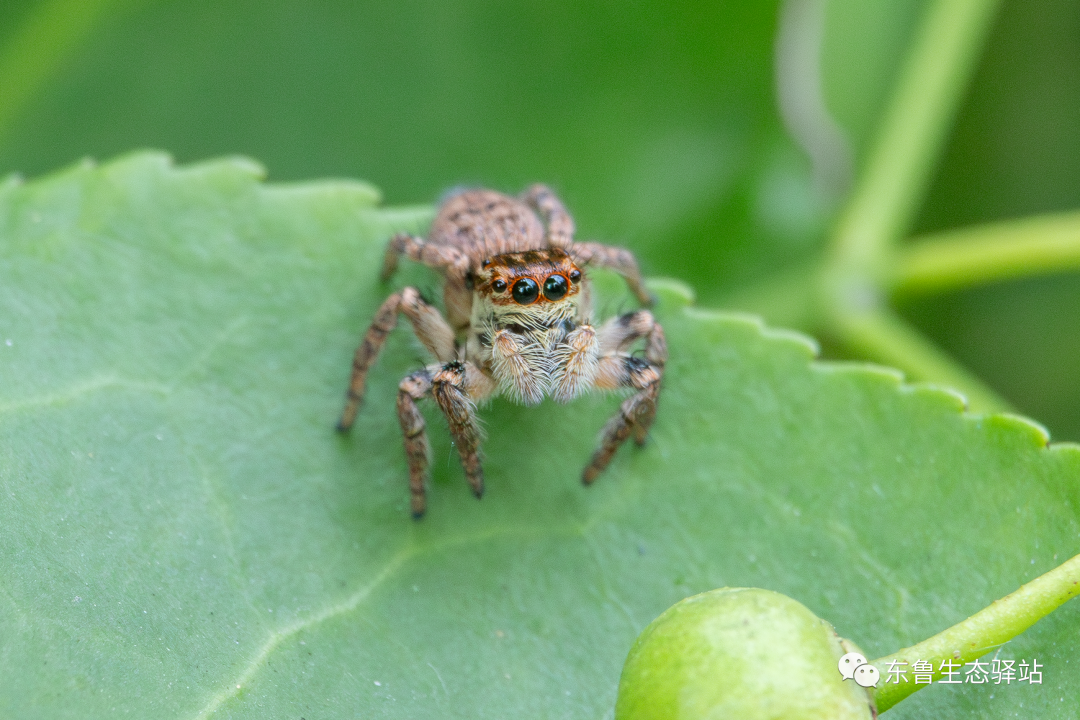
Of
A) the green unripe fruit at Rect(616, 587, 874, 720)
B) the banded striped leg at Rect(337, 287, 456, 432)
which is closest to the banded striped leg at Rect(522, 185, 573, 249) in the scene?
the banded striped leg at Rect(337, 287, 456, 432)

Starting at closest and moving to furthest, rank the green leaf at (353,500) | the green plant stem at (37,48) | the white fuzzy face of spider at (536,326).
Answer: the green leaf at (353,500)
the white fuzzy face of spider at (536,326)
the green plant stem at (37,48)

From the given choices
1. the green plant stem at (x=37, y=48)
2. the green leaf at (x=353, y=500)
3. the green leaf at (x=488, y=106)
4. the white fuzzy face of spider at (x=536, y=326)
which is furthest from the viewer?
the green leaf at (x=488, y=106)

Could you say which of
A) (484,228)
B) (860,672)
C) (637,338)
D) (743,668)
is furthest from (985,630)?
(484,228)

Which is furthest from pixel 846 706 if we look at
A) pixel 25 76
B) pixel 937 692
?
pixel 25 76

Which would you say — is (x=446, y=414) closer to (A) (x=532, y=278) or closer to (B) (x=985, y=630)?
(A) (x=532, y=278)

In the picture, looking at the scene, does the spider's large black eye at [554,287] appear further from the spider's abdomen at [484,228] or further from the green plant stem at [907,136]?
the green plant stem at [907,136]

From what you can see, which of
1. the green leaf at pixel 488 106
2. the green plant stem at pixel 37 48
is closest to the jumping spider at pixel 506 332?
the green leaf at pixel 488 106
